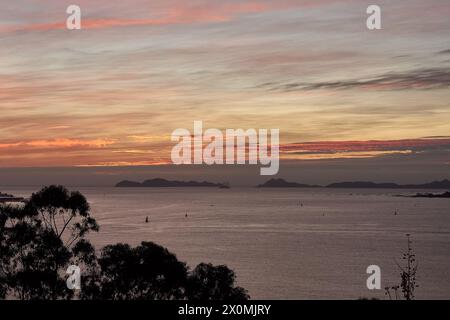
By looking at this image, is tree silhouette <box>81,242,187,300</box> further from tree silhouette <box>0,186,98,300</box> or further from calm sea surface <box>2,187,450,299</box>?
calm sea surface <box>2,187,450,299</box>

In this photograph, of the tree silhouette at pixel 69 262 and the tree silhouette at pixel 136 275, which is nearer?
the tree silhouette at pixel 69 262

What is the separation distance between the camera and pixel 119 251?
32625 millimetres

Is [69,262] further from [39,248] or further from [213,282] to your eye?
[213,282]

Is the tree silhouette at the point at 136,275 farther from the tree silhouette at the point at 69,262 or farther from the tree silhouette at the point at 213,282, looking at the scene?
the tree silhouette at the point at 213,282

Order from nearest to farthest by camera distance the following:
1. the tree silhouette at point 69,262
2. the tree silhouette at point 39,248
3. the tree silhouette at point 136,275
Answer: the tree silhouette at point 39,248 → the tree silhouette at point 69,262 → the tree silhouette at point 136,275

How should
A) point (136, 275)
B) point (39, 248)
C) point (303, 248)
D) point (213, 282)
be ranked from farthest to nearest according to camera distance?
point (303, 248) → point (213, 282) → point (136, 275) → point (39, 248)

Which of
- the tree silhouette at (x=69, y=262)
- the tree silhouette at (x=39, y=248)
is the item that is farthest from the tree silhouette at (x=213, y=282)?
the tree silhouette at (x=39, y=248)

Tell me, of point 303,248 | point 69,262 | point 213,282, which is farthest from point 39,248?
point 303,248

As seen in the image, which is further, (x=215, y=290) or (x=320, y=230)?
(x=320, y=230)

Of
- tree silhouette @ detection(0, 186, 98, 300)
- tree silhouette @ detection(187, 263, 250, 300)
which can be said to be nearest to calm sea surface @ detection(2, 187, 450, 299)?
tree silhouette @ detection(187, 263, 250, 300)
